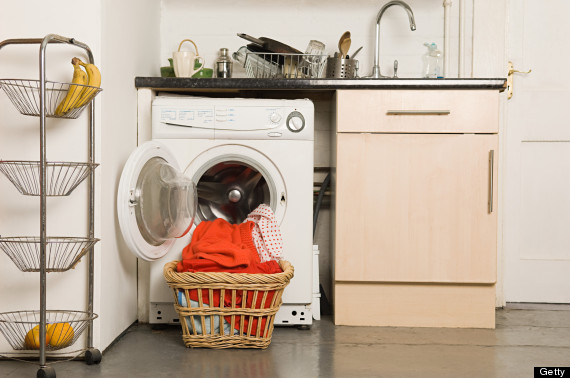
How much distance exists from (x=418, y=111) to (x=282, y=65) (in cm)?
69

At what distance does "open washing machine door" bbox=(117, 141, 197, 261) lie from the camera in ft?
6.88

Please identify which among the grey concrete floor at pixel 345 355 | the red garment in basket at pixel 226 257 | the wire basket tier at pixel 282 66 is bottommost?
the grey concrete floor at pixel 345 355

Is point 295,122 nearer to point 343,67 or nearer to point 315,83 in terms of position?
point 315,83

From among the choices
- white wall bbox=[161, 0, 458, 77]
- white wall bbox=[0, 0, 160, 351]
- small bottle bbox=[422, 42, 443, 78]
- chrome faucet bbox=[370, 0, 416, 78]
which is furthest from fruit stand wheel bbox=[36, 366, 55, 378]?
small bottle bbox=[422, 42, 443, 78]

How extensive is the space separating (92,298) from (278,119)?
97cm

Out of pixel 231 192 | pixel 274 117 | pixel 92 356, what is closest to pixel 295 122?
pixel 274 117

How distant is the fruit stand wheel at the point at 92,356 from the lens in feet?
6.38

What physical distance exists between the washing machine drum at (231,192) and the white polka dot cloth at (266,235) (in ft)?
0.54

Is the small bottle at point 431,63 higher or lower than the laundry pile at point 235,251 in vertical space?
higher

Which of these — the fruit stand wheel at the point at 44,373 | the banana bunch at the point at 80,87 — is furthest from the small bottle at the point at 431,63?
the fruit stand wheel at the point at 44,373

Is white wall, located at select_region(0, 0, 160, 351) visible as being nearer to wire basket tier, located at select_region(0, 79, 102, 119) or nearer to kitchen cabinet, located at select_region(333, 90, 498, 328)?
wire basket tier, located at select_region(0, 79, 102, 119)

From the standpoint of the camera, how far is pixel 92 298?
1962 mm

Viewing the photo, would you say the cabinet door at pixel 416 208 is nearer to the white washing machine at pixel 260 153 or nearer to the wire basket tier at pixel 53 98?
the white washing machine at pixel 260 153

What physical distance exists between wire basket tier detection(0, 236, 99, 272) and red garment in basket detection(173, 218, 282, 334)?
0.37 m
